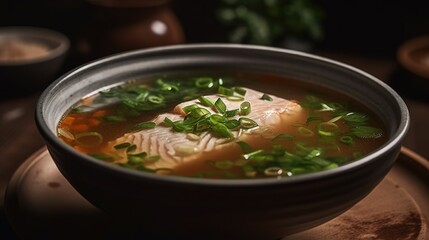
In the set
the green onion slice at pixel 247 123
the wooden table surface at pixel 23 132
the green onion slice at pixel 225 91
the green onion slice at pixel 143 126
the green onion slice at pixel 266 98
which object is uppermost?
the green onion slice at pixel 247 123

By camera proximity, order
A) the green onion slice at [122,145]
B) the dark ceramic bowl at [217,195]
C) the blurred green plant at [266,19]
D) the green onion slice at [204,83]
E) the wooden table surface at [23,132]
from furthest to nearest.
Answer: the blurred green plant at [266,19] → the wooden table surface at [23,132] → the green onion slice at [204,83] → the green onion slice at [122,145] → the dark ceramic bowl at [217,195]

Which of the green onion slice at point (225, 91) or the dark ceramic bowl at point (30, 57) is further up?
the green onion slice at point (225, 91)

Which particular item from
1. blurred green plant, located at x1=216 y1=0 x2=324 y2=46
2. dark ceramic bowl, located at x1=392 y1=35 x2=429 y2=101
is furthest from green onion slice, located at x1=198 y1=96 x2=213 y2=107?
blurred green plant, located at x1=216 y1=0 x2=324 y2=46

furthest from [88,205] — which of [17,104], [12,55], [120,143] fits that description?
[12,55]

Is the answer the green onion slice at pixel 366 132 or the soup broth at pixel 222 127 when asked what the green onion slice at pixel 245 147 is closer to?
the soup broth at pixel 222 127

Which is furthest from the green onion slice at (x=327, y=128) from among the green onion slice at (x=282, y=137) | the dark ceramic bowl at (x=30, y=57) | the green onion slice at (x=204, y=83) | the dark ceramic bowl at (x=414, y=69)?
the dark ceramic bowl at (x=30, y=57)

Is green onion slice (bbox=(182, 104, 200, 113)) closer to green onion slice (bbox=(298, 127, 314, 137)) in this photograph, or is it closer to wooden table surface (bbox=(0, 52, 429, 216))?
green onion slice (bbox=(298, 127, 314, 137))

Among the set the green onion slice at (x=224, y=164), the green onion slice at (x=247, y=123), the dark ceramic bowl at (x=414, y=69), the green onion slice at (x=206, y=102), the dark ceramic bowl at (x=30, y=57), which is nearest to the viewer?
the green onion slice at (x=224, y=164)

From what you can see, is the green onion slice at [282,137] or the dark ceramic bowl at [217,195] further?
the green onion slice at [282,137]
